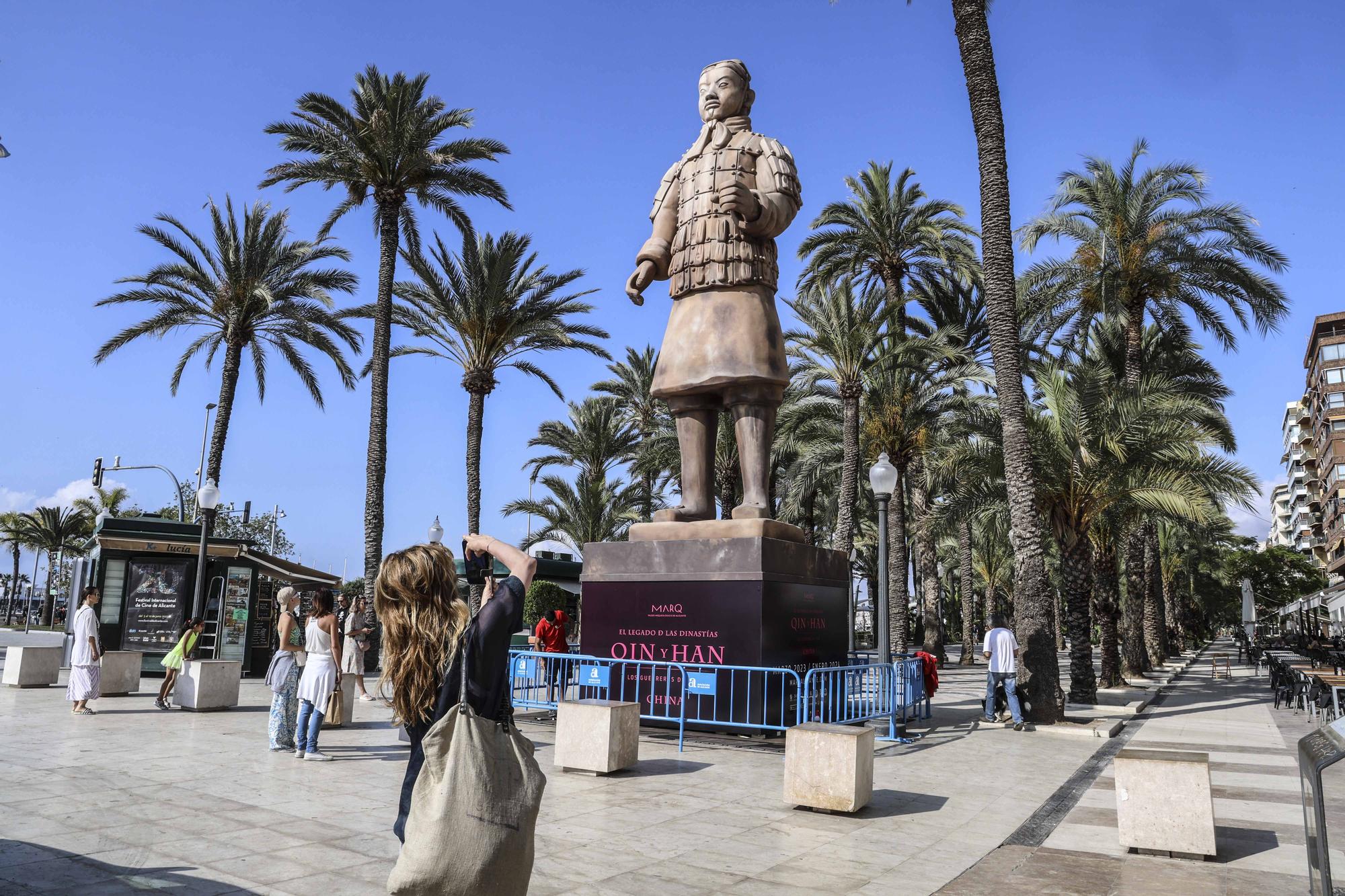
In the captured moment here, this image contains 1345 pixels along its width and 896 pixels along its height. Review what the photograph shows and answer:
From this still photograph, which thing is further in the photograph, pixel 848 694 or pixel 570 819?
pixel 848 694

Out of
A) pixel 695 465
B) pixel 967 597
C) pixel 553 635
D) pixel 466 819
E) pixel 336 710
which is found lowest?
pixel 336 710

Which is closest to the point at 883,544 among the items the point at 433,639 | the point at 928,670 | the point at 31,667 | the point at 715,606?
the point at 928,670

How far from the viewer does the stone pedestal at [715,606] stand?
364 inches

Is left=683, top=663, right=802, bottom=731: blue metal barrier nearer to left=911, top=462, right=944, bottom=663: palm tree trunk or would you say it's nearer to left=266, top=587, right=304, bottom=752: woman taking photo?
left=266, top=587, right=304, bottom=752: woman taking photo

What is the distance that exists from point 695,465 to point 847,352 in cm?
1171

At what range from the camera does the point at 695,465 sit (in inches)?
408

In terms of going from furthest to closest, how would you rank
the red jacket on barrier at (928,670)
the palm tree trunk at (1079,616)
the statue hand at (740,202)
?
the palm tree trunk at (1079,616) → the red jacket on barrier at (928,670) → the statue hand at (740,202)

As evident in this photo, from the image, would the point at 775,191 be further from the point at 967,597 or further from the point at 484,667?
the point at 967,597

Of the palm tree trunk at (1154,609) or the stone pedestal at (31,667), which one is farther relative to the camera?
the palm tree trunk at (1154,609)

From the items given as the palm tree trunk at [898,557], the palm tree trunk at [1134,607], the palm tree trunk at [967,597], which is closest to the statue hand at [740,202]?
the palm tree trunk at [1134,607]

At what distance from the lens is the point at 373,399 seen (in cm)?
1848

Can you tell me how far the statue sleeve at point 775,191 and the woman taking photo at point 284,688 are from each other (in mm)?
5915

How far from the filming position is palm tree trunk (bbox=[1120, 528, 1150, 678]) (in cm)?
1992

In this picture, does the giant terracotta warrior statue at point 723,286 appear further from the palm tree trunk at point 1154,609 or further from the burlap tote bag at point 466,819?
the palm tree trunk at point 1154,609
